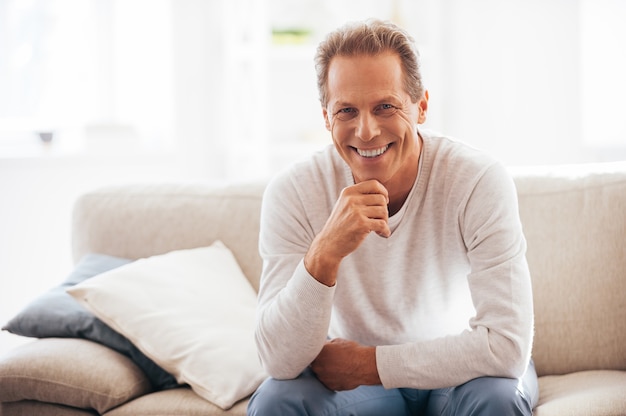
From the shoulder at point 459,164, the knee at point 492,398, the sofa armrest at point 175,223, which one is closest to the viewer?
the knee at point 492,398

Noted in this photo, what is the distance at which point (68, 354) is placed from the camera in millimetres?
1904

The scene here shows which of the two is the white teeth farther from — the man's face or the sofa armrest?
the sofa armrest

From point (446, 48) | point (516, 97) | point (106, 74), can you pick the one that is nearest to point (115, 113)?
point (106, 74)

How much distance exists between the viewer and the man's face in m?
1.58

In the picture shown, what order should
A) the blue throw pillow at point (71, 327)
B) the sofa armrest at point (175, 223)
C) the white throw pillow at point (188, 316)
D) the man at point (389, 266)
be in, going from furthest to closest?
the sofa armrest at point (175, 223) → the blue throw pillow at point (71, 327) → the white throw pillow at point (188, 316) → the man at point (389, 266)

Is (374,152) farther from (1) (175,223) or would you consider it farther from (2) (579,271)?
(1) (175,223)

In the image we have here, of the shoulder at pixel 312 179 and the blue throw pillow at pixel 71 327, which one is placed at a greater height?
the shoulder at pixel 312 179

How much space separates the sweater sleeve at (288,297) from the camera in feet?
5.17

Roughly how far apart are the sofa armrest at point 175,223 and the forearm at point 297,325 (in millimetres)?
676

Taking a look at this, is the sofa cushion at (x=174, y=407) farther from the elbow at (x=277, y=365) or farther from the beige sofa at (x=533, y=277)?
the elbow at (x=277, y=365)

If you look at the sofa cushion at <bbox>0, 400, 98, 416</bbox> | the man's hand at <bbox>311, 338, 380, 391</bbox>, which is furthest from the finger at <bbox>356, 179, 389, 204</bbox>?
the sofa cushion at <bbox>0, 400, 98, 416</bbox>

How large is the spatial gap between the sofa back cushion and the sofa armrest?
80 centimetres

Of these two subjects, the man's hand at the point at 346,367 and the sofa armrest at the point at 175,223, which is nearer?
the man's hand at the point at 346,367

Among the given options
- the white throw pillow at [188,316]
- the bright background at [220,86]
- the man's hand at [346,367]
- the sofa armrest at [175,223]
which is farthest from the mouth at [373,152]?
the bright background at [220,86]
